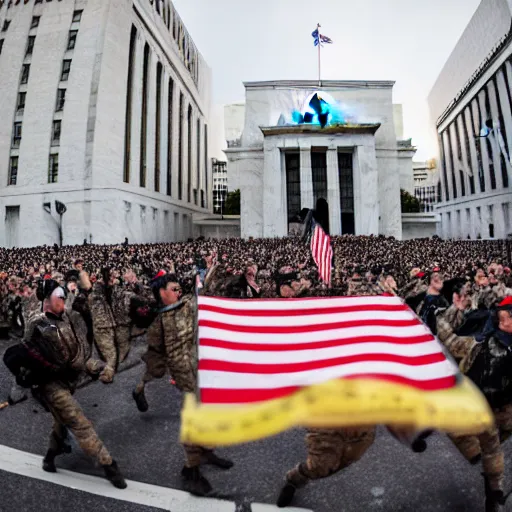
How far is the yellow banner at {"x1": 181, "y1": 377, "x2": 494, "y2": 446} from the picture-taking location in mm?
1904

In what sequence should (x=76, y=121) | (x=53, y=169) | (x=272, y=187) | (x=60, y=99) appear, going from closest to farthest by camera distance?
(x=76, y=121)
(x=53, y=169)
(x=60, y=99)
(x=272, y=187)

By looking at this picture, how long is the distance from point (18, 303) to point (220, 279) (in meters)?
6.53

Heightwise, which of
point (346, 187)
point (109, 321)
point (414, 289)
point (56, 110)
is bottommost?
point (109, 321)

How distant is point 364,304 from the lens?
3.15 meters

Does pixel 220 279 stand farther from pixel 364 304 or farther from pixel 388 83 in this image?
pixel 388 83

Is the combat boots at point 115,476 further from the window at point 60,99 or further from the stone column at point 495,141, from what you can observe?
the stone column at point 495,141

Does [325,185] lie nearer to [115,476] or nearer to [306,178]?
[306,178]

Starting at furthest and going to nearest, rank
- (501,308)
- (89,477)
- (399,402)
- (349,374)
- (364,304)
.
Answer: (89,477) → (501,308) → (364,304) → (349,374) → (399,402)

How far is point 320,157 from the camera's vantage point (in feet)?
140

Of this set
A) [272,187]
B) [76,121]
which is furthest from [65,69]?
[272,187]

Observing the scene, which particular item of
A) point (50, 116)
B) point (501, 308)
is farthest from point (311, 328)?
point (50, 116)

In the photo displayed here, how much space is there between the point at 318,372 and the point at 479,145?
5296 centimetres

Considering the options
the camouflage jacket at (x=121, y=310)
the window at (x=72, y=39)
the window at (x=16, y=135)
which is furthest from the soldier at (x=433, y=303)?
the window at (x=72, y=39)

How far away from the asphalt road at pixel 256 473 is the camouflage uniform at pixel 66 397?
1.28 ft
